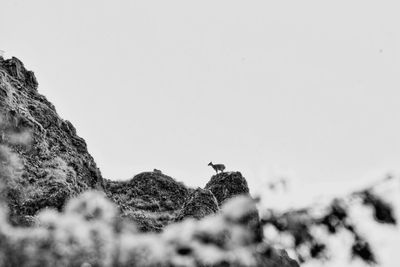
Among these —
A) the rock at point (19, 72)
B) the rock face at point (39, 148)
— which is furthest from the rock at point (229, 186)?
the rock at point (19, 72)

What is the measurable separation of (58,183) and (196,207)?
547 cm

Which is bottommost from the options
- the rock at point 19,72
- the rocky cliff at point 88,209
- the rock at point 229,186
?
the rocky cliff at point 88,209

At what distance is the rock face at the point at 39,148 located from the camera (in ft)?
45.4

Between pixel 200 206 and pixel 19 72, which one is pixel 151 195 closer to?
pixel 200 206

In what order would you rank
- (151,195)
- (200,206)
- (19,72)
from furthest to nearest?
(151,195), (19,72), (200,206)

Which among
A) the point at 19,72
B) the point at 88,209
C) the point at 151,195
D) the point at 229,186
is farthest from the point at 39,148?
the point at 88,209

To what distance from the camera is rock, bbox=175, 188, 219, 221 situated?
16.6 meters

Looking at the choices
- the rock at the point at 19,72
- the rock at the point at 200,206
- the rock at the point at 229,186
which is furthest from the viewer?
the rock at the point at 229,186

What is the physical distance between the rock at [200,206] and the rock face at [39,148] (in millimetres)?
4283

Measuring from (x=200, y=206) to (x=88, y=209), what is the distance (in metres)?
12.8

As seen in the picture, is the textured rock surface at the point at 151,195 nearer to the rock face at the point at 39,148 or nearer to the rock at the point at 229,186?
the rock at the point at 229,186

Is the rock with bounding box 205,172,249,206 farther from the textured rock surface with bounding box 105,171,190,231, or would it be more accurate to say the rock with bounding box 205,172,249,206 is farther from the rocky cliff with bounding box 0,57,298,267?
the textured rock surface with bounding box 105,171,190,231

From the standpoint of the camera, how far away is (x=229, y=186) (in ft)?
73.9

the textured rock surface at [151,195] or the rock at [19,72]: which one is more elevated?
the rock at [19,72]
